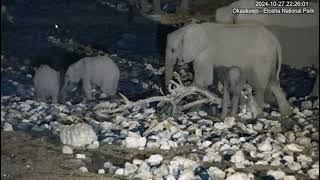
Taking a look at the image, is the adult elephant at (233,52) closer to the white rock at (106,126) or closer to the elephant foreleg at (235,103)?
the elephant foreleg at (235,103)

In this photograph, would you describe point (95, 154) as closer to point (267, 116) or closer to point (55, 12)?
point (267, 116)

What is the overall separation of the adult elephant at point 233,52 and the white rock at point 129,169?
2.10m

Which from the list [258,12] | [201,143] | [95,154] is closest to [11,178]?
[95,154]

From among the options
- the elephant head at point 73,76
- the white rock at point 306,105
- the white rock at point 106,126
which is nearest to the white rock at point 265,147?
the white rock at point 106,126

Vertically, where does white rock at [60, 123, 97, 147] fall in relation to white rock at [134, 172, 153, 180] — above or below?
above

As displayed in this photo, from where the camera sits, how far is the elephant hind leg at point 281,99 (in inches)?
229

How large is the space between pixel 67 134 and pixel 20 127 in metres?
0.65

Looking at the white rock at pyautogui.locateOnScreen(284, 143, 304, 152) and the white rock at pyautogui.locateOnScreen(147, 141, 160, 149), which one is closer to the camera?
the white rock at pyautogui.locateOnScreen(284, 143, 304, 152)

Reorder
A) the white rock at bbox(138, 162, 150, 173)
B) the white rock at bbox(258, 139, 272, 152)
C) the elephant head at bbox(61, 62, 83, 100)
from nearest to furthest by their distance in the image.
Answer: the white rock at bbox(138, 162, 150, 173), the white rock at bbox(258, 139, 272, 152), the elephant head at bbox(61, 62, 83, 100)

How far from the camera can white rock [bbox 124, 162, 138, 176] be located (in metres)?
3.98

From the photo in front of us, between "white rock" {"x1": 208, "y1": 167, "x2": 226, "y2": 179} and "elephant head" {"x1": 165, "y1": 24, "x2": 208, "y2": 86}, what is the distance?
231 centimetres

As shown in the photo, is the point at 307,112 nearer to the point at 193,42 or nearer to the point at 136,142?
the point at 193,42

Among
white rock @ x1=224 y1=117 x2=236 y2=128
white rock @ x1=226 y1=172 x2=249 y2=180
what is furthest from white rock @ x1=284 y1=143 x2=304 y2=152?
white rock @ x1=226 y1=172 x2=249 y2=180

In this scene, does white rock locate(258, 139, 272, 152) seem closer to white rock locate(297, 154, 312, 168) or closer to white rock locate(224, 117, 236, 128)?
white rock locate(297, 154, 312, 168)
